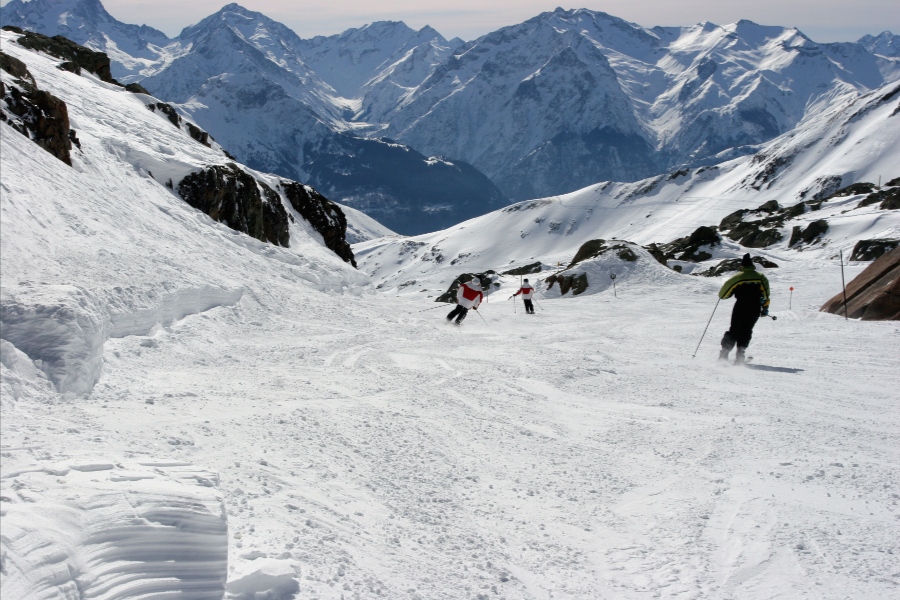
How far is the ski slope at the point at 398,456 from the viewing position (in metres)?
4.41

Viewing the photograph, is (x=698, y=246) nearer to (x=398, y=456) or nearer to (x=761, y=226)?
(x=761, y=226)

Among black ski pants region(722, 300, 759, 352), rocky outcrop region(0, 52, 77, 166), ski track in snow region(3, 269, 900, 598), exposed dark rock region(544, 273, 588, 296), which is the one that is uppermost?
rocky outcrop region(0, 52, 77, 166)

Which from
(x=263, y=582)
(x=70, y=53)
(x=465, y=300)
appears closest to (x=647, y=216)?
(x=70, y=53)

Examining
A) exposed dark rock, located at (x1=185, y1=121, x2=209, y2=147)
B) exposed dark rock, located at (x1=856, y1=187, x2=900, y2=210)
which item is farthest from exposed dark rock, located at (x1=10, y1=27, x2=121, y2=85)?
exposed dark rock, located at (x1=856, y1=187, x2=900, y2=210)

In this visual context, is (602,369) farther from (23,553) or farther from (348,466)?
(23,553)

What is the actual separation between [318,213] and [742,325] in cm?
3597

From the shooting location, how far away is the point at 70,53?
156 feet

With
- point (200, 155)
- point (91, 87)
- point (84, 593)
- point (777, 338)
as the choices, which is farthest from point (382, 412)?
point (91, 87)

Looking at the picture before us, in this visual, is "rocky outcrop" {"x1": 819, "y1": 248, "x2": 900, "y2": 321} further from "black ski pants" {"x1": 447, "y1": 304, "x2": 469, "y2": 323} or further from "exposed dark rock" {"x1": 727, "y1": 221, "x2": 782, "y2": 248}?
"exposed dark rock" {"x1": 727, "y1": 221, "x2": 782, "y2": 248}

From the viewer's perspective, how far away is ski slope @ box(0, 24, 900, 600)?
14.5ft

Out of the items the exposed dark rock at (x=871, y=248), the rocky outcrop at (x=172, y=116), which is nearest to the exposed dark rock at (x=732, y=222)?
the exposed dark rock at (x=871, y=248)

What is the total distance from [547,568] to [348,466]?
226cm

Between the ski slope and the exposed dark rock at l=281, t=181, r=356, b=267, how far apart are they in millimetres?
29569

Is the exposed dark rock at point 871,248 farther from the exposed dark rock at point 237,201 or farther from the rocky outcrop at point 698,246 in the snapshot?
the exposed dark rock at point 237,201
